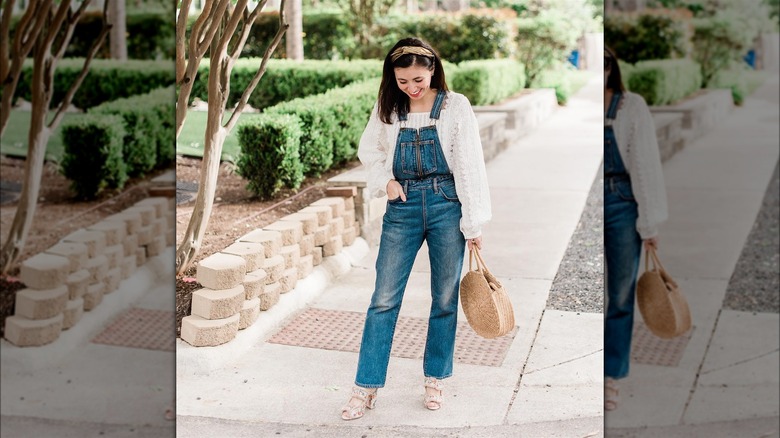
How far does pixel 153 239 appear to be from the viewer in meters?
2.96

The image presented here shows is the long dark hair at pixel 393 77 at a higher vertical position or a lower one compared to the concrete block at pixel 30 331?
higher

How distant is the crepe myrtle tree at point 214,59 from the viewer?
2.94 meters

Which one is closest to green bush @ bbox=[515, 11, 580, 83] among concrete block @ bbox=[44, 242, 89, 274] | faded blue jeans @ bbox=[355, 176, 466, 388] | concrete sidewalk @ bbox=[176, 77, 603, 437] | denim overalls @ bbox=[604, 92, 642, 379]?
concrete sidewalk @ bbox=[176, 77, 603, 437]

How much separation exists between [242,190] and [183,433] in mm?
857

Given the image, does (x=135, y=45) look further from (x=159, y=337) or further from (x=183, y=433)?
(x=183, y=433)

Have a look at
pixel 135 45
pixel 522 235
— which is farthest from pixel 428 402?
pixel 135 45

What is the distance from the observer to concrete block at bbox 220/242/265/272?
9.62ft

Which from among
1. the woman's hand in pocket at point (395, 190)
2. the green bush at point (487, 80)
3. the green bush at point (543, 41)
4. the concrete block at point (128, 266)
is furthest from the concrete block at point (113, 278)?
the green bush at point (543, 41)

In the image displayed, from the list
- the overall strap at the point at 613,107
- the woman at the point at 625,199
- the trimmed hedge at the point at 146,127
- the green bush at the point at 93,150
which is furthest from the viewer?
the trimmed hedge at the point at 146,127

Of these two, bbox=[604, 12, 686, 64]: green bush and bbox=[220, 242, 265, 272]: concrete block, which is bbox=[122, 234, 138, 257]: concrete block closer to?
bbox=[220, 242, 265, 272]: concrete block

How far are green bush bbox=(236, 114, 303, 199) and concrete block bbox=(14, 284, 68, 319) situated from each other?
729 millimetres

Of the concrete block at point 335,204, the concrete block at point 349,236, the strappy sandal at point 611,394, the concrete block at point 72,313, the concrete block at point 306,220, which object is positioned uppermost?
the concrete block at point 335,204

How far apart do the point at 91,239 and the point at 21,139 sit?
385 millimetres

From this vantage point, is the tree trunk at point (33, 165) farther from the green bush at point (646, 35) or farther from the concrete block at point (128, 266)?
the green bush at point (646, 35)
